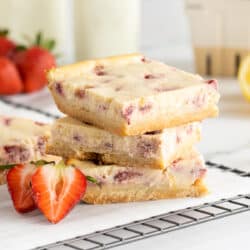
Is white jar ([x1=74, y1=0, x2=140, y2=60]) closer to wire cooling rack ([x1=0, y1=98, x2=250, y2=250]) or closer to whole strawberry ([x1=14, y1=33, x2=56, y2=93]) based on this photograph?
whole strawberry ([x1=14, y1=33, x2=56, y2=93])

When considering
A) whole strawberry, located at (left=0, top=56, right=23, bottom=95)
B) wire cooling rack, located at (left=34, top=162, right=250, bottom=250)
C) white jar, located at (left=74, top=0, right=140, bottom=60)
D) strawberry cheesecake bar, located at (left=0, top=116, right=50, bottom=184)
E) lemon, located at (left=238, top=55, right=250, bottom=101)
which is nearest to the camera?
wire cooling rack, located at (left=34, top=162, right=250, bottom=250)

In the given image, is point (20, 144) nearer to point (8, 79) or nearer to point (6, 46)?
point (8, 79)

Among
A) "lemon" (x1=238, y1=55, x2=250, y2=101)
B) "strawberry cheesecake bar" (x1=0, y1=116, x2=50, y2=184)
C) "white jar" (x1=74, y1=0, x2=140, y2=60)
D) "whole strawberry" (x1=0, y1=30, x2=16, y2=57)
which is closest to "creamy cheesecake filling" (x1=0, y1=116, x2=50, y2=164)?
"strawberry cheesecake bar" (x1=0, y1=116, x2=50, y2=184)

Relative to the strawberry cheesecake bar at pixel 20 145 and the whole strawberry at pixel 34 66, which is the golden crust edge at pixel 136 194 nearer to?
the strawberry cheesecake bar at pixel 20 145

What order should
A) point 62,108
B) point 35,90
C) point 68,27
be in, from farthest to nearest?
1. point 68,27
2. point 35,90
3. point 62,108

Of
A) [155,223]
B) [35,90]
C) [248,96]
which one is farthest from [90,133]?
[35,90]

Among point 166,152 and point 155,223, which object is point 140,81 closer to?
point 166,152
